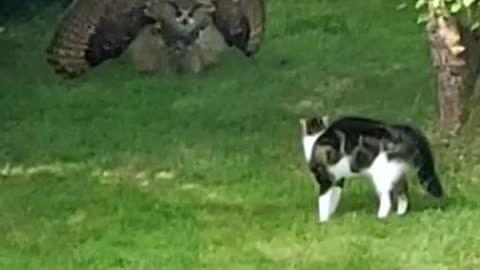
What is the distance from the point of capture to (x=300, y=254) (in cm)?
796

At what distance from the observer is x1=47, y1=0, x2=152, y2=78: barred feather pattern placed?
12531 mm

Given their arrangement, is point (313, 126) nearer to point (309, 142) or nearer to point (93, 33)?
point (309, 142)

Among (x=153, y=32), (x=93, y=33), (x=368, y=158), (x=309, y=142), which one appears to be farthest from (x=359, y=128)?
(x=153, y=32)

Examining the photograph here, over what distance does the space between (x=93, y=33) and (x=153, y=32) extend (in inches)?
20.0

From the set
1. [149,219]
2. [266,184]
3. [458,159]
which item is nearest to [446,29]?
[458,159]

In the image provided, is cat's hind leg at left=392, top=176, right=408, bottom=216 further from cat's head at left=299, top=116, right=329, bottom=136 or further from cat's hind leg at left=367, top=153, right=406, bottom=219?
cat's head at left=299, top=116, right=329, bottom=136

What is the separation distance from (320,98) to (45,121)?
187 centimetres

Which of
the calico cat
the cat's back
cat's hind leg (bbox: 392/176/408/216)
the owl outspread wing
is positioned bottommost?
the owl outspread wing

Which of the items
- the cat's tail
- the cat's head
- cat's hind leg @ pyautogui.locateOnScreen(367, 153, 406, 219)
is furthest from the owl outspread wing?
cat's hind leg @ pyautogui.locateOnScreen(367, 153, 406, 219)

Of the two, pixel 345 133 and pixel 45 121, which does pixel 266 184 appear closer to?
pixel 345 133

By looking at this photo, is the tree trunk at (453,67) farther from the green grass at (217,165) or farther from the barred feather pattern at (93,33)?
the barred feather pattern at (93,33)

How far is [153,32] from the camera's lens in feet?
42.2

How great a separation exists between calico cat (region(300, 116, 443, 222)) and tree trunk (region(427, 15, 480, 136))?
1.38m

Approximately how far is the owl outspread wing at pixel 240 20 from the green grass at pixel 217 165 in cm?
18
